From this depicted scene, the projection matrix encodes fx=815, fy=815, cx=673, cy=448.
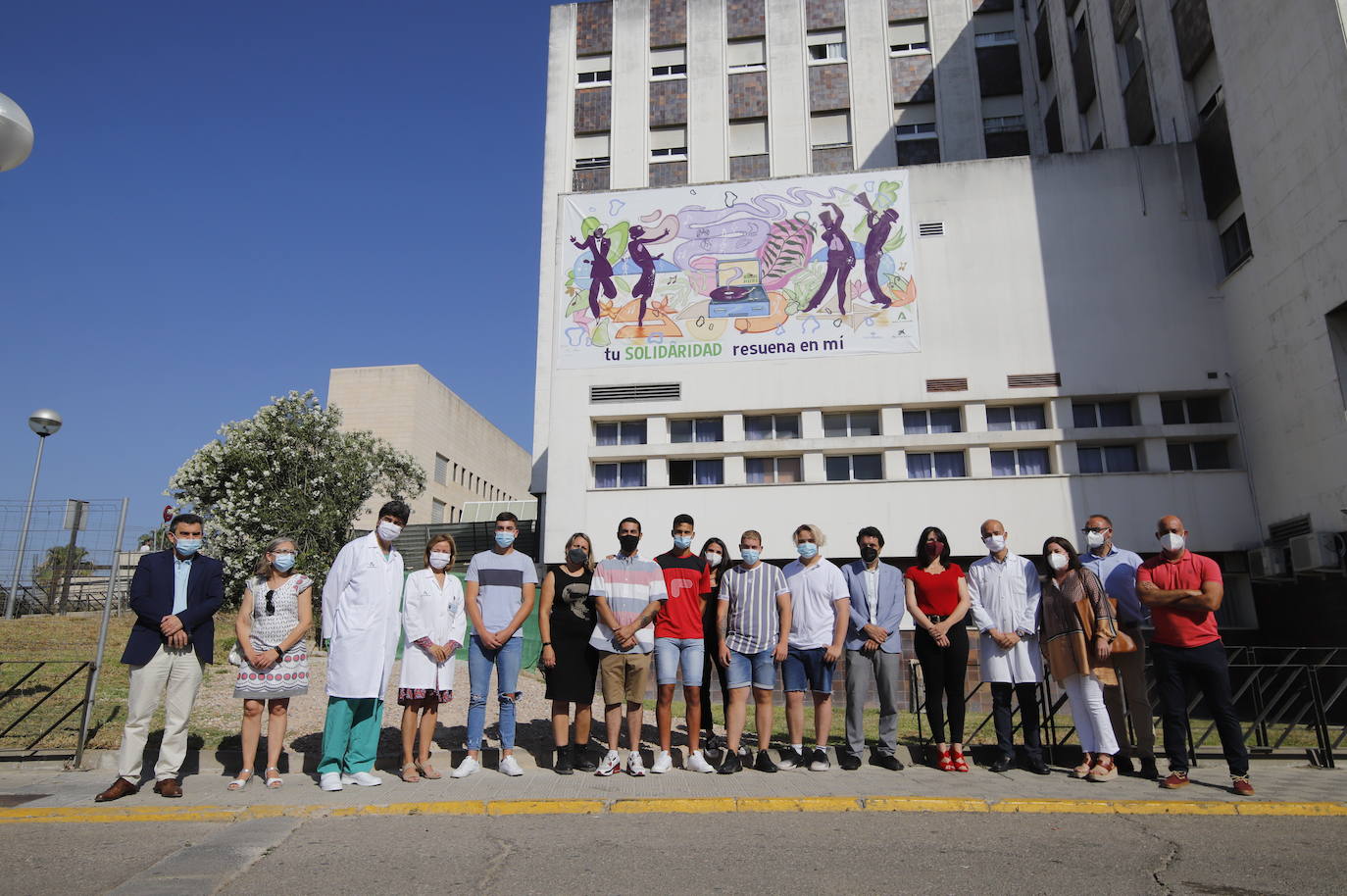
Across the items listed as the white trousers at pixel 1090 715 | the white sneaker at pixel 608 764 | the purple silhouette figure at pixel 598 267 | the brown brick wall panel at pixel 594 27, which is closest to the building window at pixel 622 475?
the purple silhouette figure at pixel 598 267

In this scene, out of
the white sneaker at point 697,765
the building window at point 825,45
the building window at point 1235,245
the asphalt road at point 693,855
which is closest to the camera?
the asphalt road at point 693,855

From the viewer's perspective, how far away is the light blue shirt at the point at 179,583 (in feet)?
20.3

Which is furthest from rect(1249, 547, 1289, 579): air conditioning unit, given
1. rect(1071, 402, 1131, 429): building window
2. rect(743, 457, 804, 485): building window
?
rect(743, 457, 804, 485): building window

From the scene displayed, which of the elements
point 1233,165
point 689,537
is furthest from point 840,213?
point 689,537

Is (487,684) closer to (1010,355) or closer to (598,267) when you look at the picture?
(598,267)

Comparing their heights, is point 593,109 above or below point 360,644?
above

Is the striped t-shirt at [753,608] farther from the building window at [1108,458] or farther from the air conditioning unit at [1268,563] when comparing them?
the building window at [1108,458]

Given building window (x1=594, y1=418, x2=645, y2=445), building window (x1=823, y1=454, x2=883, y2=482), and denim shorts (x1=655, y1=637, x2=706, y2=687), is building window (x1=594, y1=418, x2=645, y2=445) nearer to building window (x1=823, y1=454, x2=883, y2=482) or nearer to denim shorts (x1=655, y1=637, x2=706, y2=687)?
building window (x1=823, y1=454, x2=883, y2=482)

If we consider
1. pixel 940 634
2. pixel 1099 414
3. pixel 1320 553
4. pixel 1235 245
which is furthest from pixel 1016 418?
pixel 940 634

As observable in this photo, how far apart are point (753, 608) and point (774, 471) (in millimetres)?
13544

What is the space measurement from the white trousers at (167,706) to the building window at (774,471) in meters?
15.1

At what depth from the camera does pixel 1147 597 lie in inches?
254

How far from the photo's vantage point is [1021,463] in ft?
63.9

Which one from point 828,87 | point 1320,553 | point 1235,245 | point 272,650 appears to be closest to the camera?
point 272,650
